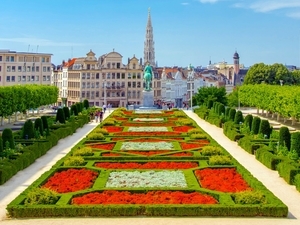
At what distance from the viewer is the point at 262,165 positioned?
3238cm

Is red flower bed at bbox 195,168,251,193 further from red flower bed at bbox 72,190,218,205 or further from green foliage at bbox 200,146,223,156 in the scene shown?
green foliage at bbox 200,146,223,156

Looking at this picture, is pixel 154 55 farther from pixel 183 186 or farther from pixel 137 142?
pixel 183 186

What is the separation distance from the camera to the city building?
11888cm

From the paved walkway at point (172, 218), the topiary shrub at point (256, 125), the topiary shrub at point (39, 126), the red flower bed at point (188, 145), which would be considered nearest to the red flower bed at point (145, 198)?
the paved walkway at point (172, 218)

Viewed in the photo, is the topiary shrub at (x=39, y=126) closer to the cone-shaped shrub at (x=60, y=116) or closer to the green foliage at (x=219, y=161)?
the cone-shaped shrub at (x=60, y=116)

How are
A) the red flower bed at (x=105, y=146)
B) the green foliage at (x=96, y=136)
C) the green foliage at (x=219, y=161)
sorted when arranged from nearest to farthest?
the green foliage at (x=219, y=161), the red flower bed at (x=105, y=146), the green foliage at (x=96, y=136)

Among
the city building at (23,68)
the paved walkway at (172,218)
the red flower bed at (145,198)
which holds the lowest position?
the paved walkway at (172,218)

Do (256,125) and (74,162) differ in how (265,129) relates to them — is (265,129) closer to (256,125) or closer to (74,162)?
(256,125)

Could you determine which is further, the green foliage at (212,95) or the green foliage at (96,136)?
the green foliage at (212,95)

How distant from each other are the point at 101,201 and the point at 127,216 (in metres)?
1.80

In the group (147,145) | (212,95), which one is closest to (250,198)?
(147,145)

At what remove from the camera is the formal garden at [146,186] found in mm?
19953

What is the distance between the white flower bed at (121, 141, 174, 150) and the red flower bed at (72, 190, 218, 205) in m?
14.4

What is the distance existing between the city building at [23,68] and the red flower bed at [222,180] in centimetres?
9835
